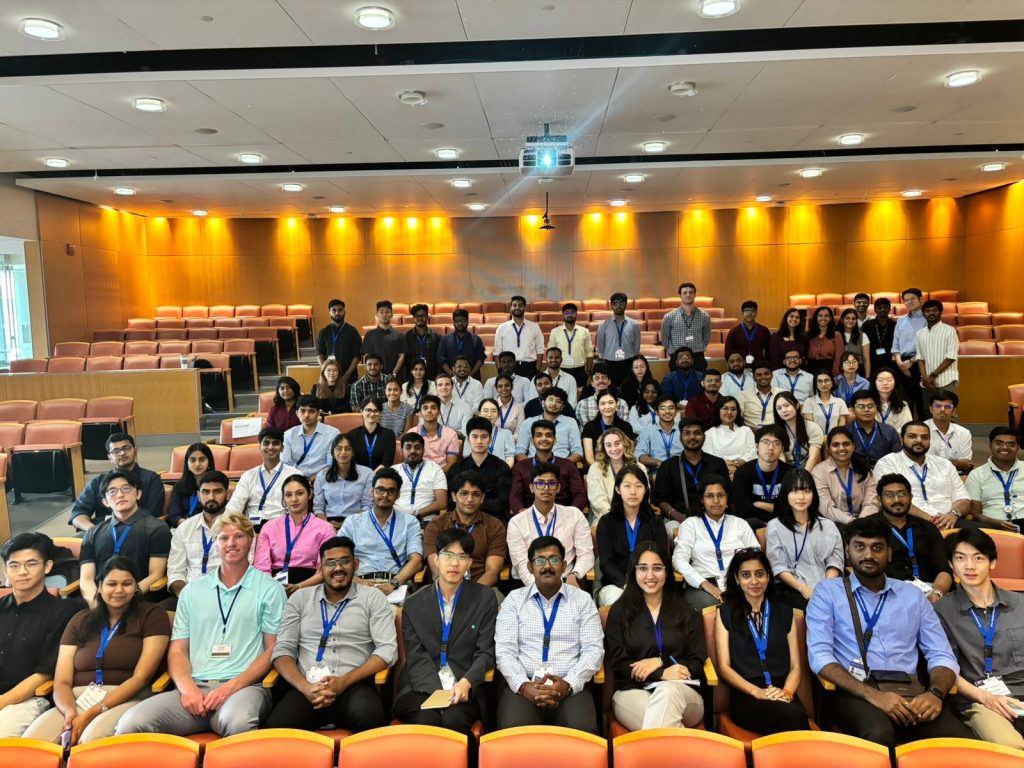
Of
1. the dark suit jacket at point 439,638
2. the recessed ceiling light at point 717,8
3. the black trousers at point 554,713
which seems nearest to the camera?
the black trousers at point 554,713

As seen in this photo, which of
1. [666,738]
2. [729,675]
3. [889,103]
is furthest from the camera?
[889,103]

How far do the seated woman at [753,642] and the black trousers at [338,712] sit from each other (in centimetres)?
149

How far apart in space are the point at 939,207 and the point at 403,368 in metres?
11.8

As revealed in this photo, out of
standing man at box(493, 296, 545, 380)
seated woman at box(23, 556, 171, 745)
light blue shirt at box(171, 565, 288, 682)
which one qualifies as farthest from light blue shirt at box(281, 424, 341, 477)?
standing man at box(493, 296, 545, 380)

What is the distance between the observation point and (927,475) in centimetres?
461

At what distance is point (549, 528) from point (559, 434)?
157 cm

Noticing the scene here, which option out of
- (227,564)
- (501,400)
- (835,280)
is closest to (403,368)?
(501,400)

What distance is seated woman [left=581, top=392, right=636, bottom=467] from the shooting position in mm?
5266

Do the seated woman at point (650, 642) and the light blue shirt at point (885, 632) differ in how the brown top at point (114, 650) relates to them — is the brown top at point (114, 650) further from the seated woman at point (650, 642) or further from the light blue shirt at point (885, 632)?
the light blue shirt at point (885, 632)

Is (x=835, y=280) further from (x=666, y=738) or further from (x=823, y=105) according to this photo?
(x=666, y=738)

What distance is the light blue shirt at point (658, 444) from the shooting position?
213 inches

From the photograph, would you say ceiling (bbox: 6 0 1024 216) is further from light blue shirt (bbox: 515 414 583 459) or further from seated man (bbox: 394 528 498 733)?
seated man (bbox: 394 528 498 733)

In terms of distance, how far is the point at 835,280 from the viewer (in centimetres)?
1410

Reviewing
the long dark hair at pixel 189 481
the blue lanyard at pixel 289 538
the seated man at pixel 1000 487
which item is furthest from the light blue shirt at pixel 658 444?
the long dark hair at pixel 189 481
